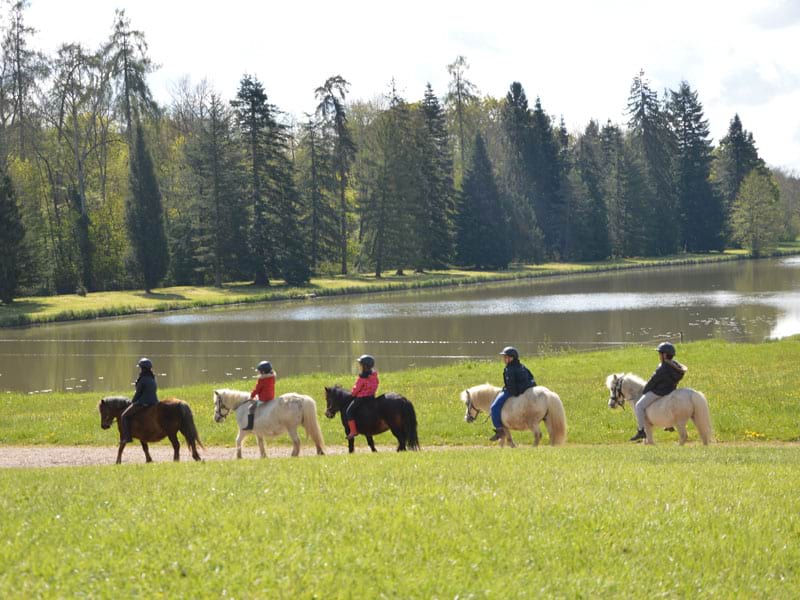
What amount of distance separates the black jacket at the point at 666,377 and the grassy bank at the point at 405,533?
412cm

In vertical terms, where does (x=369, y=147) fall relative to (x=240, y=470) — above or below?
above

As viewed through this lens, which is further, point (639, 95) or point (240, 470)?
point (639, 95)

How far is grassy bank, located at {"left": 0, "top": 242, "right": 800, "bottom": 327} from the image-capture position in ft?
199

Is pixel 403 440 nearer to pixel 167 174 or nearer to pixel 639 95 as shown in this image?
pixel 167 174

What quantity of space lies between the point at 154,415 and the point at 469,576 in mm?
9624

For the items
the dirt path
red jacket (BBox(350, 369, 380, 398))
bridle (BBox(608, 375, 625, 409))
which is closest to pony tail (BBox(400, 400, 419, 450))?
red jacket (BBox(350, 369, 380, 398))

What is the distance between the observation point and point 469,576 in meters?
7.73

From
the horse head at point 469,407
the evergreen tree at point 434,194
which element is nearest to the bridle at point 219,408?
the horse head at point 469,407

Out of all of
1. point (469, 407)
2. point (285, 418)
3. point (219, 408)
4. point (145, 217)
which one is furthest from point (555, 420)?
point (145, 217)

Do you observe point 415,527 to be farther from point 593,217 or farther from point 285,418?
point 593,217

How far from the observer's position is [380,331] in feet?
152

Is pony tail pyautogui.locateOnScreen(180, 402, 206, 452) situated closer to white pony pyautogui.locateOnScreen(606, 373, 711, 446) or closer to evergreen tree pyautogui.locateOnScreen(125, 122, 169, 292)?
white pony pyautogui.locateOnScreen(606, 373, 711, 446)

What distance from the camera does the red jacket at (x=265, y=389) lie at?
16.0m

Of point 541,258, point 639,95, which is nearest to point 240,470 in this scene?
point 541,258
